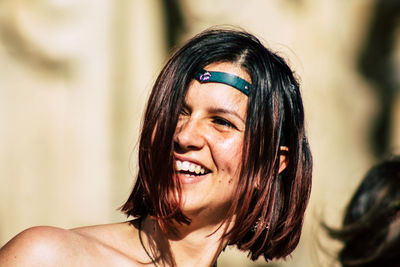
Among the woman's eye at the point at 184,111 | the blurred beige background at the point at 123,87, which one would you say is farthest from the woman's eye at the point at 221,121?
the blurred beige background at the point at 123,87

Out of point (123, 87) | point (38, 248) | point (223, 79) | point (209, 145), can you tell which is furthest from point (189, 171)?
point (123, 87)

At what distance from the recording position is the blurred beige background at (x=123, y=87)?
4.90 meters

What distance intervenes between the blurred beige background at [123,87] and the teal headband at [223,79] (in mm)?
1999

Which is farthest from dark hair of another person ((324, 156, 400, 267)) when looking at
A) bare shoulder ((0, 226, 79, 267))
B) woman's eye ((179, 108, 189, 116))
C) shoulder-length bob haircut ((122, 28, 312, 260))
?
bare shoulder ((0, 226, 79, 267))

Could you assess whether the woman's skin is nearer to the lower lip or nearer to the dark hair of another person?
the lower lip

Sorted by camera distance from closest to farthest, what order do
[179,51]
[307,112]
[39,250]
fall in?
[39,250] < [179,51] < [307,112]

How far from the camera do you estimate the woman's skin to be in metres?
2.62

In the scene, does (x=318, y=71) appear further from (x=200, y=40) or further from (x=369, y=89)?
(x=200, y=40)

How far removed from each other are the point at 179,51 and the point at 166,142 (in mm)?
425

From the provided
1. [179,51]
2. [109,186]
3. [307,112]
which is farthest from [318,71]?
[179,51]

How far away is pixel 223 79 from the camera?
2742 mm

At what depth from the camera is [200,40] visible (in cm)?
286

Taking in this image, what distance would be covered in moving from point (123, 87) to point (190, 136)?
2.63 m

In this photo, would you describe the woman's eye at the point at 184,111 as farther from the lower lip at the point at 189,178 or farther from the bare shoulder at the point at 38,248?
the bare shoulder at the point at 38,248
